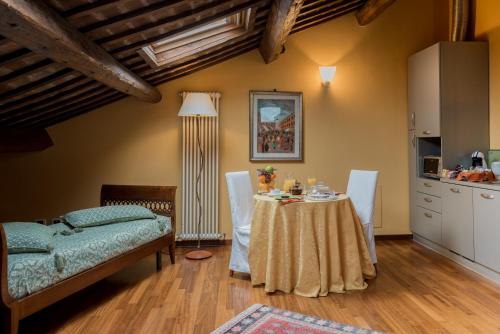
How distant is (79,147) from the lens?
4.38 metres

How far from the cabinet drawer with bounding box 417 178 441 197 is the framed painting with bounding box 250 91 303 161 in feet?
4.69

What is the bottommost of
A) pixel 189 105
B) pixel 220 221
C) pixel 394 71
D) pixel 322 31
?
pixel 220 221

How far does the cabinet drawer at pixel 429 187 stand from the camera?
395 cm

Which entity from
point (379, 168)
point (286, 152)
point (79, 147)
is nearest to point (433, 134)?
point (379, 168)

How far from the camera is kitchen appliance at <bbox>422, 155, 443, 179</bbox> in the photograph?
398cm

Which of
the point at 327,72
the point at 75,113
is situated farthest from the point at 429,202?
the point at 75,113

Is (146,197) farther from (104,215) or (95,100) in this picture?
(95,100)

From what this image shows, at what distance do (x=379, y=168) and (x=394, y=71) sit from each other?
4.05 feet

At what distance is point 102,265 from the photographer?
2.68m

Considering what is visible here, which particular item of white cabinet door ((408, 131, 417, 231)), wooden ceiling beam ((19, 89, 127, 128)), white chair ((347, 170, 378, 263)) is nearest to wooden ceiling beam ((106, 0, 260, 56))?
wooden ceiling beam ((19, 89, 127, 128))

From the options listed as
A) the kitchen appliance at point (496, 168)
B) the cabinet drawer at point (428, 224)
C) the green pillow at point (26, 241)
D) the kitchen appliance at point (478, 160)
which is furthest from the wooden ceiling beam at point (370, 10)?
the green pillow at point (26, 241)

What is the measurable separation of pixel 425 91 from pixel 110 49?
10.9 feet

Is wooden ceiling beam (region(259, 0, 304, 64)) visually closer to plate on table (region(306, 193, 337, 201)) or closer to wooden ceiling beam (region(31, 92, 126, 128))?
plate on table (region(306, 193, 337, 201))

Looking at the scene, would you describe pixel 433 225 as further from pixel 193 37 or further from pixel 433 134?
pixel 193 37
